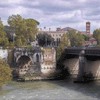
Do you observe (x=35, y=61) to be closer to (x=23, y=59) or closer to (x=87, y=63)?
(x=23, y=59)

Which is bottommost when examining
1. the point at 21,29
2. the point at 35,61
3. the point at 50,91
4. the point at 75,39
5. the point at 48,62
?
the point at 50,91

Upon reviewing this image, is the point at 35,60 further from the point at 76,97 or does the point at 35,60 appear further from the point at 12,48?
the point at 76,97

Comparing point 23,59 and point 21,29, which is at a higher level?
point 21,29

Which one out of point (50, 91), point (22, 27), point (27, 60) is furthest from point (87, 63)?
point (22, 27)

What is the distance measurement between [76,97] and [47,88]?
855 centimetres

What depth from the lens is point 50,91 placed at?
153ft

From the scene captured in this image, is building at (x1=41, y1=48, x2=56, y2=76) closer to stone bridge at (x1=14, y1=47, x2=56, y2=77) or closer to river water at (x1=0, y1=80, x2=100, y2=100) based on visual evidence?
stone bridge at (x1=14, y1=47, x2=56, y2=77)

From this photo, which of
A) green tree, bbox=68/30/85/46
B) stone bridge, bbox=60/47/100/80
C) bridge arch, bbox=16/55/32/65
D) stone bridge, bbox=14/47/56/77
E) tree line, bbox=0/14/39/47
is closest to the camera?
stone bridge, bbox=60/47/100/80

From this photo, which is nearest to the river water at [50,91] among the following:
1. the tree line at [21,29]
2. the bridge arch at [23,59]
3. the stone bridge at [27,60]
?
the stone bridge at [27,60]

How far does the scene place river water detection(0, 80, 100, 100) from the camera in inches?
1651

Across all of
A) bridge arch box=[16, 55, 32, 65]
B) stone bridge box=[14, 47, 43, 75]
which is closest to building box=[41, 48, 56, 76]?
stone bridge box=[14, 47, 43, 75]

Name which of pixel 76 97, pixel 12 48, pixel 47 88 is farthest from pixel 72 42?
pixel 76 97

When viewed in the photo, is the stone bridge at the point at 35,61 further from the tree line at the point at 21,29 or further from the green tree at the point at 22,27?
the green tree at the point at 22,27

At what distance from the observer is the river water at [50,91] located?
138 feet
